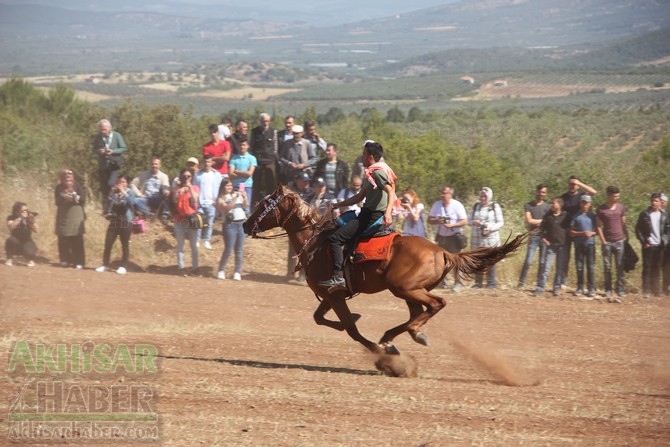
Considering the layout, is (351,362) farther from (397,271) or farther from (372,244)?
(372,244)

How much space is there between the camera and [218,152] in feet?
61.3

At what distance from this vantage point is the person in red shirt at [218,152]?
18.6 meters

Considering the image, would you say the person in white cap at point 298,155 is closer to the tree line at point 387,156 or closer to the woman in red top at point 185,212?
the woman in red top at point 185,212

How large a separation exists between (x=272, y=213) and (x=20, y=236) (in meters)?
8.37

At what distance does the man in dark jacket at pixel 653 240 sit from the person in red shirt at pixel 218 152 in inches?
317

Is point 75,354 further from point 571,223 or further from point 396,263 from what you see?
point 571,223

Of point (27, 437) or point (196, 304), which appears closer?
point (27, 437)

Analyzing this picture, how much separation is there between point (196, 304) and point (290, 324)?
2046 mm

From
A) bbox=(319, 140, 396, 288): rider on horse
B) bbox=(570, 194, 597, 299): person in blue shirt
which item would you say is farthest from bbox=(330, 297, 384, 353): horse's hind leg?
bbox=(570, 194, 597, 299): person in blue shirt

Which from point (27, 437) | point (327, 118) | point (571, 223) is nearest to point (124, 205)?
point (571, 223)

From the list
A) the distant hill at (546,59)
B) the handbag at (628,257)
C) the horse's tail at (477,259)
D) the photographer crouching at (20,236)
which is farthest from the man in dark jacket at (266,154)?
the distant hill at (546,59)

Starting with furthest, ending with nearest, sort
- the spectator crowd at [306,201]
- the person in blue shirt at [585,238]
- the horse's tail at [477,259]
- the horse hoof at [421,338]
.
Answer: the spectator crowd at [306,201] → the person in blue shirt at [585,238] → the horse's tail at [477,259] → the horse hoof at [421,338]

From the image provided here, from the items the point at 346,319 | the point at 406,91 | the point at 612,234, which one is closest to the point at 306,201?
the point at 612,234

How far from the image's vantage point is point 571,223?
16766 millimetres
